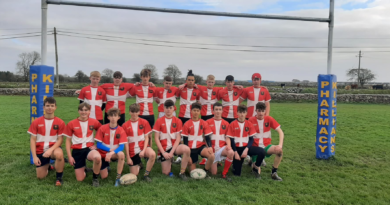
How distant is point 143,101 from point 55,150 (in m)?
1.81

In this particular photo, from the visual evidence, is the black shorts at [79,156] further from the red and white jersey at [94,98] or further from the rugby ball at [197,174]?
the rugby ball at [197,174]

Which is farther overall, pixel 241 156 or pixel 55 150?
pixel 241 156

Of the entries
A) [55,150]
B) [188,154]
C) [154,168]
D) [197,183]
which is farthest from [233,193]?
[55,150]

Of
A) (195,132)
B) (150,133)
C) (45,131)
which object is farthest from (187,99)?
(45,131)

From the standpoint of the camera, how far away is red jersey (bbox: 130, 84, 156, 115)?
5016 mm

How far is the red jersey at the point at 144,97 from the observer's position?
502cm

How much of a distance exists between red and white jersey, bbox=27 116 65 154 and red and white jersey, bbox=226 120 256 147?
2.79 m

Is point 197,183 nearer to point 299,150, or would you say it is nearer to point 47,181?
point 47,181

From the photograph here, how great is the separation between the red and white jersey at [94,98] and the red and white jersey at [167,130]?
1356 mm

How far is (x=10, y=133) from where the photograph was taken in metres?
7.36

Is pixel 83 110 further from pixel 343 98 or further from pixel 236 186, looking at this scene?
pixel 343 98

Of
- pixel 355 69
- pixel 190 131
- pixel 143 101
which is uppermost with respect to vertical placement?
pixel 355 69

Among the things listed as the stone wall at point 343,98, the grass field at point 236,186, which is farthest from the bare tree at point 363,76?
the grass field at point 236,186

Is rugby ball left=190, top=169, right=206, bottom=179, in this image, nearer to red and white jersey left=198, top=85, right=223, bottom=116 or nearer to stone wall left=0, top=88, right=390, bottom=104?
red and white jersey left=198, top=85, right=223, bottom=116
